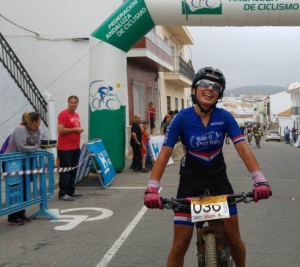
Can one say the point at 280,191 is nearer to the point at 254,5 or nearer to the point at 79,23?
the point at 254,5

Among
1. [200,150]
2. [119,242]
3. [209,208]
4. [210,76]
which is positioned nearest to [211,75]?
[210,76]

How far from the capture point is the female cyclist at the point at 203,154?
3.38 m

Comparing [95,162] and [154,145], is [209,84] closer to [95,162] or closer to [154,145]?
[95,162]

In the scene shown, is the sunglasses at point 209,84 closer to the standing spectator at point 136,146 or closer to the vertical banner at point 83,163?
the vertical banner at point 83,163

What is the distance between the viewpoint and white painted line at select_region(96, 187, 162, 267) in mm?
4609

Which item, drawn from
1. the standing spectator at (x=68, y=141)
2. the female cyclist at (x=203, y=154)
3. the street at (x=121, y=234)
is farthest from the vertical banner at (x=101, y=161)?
the female cyclist at (x=203, y=154)

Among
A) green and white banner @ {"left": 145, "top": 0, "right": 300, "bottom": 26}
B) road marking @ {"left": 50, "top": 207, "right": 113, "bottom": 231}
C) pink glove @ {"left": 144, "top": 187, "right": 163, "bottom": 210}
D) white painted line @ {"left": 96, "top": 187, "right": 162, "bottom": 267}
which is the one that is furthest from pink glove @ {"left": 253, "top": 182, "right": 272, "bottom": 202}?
green and white banner @ {"left": 145, "top": 0, "right": 300, "bottom": 26}

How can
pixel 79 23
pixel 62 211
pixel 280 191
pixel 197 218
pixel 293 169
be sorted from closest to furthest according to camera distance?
pixel 197 218 < pixel 62 211 < pixel 280 191 < pixel 293 169 < pixel 79 23

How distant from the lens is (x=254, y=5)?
10406 millimetres

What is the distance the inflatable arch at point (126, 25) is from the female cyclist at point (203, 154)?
7.54m

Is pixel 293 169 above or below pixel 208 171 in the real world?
below

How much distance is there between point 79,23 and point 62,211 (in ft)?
34.2

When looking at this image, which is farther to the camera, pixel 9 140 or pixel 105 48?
pixel 105 48

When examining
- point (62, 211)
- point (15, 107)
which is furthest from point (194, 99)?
point (15, 107)
